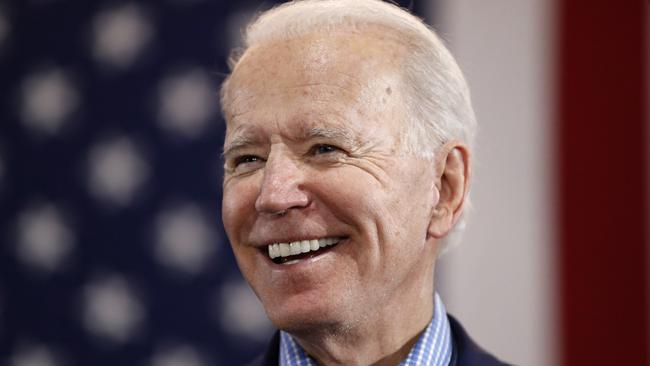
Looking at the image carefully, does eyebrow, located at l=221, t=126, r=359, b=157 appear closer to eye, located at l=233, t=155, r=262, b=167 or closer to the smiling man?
the smiling man

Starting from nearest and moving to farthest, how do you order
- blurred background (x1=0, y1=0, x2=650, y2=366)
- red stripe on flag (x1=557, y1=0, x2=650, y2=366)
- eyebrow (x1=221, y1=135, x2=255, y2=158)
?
eyebrow (x1=221, y1=135, x2=255, y2=158)
red stripe on flag (x1=557, y1=0, x2=650, y2=366)
blurred background (x1=0, y1=0, x2=650, y2=366)

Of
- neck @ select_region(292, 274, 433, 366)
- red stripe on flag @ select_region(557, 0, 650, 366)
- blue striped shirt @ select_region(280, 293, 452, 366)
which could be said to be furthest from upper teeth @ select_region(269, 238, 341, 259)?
red stripe on flag @ select_region(557, 0, 650, 366)

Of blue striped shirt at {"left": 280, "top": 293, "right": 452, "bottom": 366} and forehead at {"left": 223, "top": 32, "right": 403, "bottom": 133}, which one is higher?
forehead at {"left": 223, "top": 32, "right": 403, "bottom": 133}

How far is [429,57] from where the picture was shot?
161 cm

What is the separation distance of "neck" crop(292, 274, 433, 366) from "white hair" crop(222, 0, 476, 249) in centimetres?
30

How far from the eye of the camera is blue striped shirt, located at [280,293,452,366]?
1.59 meters

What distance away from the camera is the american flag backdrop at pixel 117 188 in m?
2.95

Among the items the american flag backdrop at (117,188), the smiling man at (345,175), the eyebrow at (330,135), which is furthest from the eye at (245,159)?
the american flag backdrop at (117,188)

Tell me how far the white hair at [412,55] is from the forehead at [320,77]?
0.03 metres

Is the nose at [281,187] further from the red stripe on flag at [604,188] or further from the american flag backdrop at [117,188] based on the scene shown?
the american flag backdrop at [117,188]

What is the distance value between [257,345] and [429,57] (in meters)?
1.61

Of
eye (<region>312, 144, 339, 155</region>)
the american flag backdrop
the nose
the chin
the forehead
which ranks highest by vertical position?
the forehead

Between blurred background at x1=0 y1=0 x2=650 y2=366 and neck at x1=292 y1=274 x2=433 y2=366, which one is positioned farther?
blurred background at x1=0 y1=0 x2=650 y2=366

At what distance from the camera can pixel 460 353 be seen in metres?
1.68
